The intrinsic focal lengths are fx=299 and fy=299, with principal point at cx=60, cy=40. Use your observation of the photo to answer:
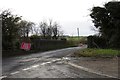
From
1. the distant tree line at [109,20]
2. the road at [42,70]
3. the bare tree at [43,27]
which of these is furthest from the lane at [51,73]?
the bare tree at [43,27]

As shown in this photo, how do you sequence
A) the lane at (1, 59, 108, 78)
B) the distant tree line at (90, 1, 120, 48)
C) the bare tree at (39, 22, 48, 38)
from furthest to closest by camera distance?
the bare tree at (39, 22, 48, 38), the distant tree line at (90, 1, 120, 48), the lane at (1, 59, 108, 78)

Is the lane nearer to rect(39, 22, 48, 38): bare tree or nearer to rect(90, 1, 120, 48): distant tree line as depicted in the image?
rect(90, 1, 120, 48): distant tree line

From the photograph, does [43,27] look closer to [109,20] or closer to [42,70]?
[109,20]

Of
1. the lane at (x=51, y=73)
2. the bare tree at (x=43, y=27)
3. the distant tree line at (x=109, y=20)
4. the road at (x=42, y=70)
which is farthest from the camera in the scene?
the bare tree at (x=43, y=27)

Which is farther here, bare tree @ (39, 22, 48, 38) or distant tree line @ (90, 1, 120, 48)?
bare tree @ (39, 22, 48, 38)

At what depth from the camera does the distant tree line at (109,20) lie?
3434 cm

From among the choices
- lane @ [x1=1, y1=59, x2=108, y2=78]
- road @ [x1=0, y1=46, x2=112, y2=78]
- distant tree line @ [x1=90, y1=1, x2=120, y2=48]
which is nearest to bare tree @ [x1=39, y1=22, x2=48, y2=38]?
distant tree line @ [x1=90, y1=1, x2=120, y2=48]

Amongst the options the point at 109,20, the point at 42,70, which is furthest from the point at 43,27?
the point at 42,70

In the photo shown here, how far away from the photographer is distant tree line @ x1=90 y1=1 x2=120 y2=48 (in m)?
34.3

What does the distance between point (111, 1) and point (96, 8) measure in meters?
2.23

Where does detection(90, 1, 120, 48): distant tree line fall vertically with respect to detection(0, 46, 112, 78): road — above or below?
above

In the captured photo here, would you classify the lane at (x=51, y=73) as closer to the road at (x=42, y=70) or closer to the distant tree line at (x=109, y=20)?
the road at (x=42, y=70)

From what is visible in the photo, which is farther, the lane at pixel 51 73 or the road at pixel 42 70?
the road at pixel 42 70

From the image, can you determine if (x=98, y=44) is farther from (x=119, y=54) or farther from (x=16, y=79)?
(x=16, y=79)
